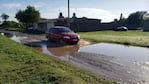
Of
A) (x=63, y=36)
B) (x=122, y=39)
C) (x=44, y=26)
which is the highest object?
(x=63, y=36)

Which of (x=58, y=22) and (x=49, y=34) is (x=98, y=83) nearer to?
(x=49, y=34)

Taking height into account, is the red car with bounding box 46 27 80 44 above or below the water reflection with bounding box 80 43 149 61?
above

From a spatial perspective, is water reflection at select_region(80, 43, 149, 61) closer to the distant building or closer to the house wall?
the distant building

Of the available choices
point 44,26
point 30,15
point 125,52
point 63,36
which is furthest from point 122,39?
point 30,15

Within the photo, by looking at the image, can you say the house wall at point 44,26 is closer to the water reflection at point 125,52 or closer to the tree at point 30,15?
the tree at point 30,15

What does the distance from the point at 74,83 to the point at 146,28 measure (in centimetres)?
6087

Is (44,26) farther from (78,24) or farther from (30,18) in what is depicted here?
(30,18)

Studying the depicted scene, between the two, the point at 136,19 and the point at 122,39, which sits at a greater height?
the point at 122,39

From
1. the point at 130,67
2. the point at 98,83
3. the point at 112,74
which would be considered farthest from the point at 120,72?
the point at 98,83

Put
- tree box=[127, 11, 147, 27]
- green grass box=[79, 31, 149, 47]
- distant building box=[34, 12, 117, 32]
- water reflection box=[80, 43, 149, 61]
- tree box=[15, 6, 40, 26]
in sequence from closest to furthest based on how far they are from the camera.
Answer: water reflection box=[80, 43, 149, 61], green grass box=[79, 31, 149, 47], distant building box=[34, 12, 117, 32], tree box=[15, 6, 40, 26], tree box=[127, 11, 147, 27]

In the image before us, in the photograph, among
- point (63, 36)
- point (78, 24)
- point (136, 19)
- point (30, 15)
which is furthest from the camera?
point (136, 19)

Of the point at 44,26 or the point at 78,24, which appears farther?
the point at 44,26

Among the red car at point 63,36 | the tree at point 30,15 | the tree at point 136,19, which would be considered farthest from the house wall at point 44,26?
the tree at point 136,19

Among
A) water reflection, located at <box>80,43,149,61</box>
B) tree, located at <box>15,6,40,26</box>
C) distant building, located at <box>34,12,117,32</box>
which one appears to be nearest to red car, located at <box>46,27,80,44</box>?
water reflection, located at <box>80,43,149,61</box>
